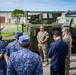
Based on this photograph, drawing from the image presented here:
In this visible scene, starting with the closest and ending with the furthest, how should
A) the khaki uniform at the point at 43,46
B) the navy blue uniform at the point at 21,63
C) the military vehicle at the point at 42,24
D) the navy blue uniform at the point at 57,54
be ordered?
the navy blue uniform at the point at 21,63 → the navy blue uniform at the point at 57,54 → the khaki uniform at the point at 43,46 → the military vehicle at the point at 42,24

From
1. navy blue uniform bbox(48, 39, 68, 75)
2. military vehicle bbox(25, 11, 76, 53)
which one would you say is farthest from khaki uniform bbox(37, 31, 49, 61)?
navy blue uniform bbox(48, 39, 68, 75)

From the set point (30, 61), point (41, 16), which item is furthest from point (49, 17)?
point (30, 61)

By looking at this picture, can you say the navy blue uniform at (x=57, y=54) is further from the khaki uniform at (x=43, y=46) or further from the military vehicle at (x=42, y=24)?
the military vehicle at (x=42, y=24)

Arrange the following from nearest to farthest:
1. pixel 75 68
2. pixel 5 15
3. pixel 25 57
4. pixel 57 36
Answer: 1. pixel 25 57
2. pixel 57 36
3. pixel 75 68
4. pixel 5 15

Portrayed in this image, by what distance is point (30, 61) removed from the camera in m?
4.47

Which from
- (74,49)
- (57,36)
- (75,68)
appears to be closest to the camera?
(57,36)

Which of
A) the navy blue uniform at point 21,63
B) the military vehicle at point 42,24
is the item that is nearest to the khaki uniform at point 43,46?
the military vehicle at point 42,24

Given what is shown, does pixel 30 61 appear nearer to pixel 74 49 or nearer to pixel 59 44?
pixel 59 44

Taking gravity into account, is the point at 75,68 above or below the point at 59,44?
below

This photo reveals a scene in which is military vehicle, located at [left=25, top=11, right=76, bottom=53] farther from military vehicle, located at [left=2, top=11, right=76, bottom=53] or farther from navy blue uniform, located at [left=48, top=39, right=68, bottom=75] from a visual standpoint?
navy blue uniform, located at [left=48, top=39, right=68, bottom=75]

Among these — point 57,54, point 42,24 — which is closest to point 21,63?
point 57,54

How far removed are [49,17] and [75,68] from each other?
4.43 metres

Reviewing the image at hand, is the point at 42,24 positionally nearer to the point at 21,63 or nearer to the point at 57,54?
the point at 57,54

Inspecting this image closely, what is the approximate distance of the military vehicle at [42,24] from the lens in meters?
12.7
